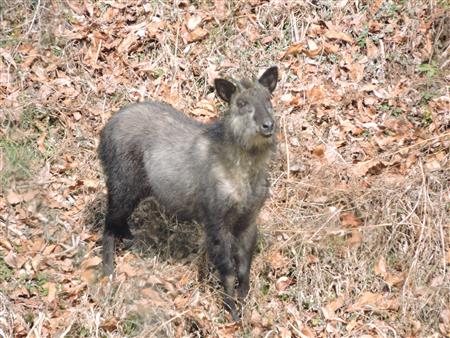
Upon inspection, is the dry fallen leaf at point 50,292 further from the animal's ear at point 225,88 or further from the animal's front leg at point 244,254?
the animal's ear at point 225,88

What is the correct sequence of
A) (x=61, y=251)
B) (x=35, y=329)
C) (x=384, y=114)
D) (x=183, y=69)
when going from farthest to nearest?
(x=183, y=69)
(x=384, y=114)
(x=61, y=251)
(x=35, y=329)

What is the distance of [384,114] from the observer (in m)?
8.25

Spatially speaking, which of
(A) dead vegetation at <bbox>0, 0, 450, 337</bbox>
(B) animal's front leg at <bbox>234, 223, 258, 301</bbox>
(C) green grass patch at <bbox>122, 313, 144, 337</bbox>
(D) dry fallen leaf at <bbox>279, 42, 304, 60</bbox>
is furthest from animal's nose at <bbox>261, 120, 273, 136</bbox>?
(D) dry fallen leaf at <bbox>279, 42, 304, 60</bbox>

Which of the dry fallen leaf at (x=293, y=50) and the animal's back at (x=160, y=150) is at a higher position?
the dry fallen leaf at (x=293, y=50)

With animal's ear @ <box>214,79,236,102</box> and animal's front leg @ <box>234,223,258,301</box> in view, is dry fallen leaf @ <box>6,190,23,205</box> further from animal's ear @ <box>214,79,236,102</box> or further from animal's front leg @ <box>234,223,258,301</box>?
animal's ear @ <box>214,79,236,102</box>

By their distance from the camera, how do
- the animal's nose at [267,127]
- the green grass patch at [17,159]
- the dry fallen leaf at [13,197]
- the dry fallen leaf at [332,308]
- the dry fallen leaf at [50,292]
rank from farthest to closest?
the green grass patch at [17,159]
the dry fallen leaf at [13,197]
the dry fallen leaf at [50,292]
the dry fallen leaf at [332,308]
the animal's nose at [267,127]

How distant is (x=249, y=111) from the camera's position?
6.07 m

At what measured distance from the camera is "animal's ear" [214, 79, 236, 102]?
6176 millimetres

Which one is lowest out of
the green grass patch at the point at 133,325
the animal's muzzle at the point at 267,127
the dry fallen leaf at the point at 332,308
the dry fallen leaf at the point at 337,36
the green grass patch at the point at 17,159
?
the green grass patch at the point at 133,325

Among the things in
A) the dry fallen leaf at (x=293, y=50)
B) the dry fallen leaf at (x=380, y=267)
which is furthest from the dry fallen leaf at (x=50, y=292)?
the dry fallen leaf at (x=293, y=50)

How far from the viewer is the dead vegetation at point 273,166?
21.2ft

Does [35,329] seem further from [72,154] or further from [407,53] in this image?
[407,53]

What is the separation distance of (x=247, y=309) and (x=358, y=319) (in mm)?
911

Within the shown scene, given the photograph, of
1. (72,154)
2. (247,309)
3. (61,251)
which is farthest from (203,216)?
(72,154)
